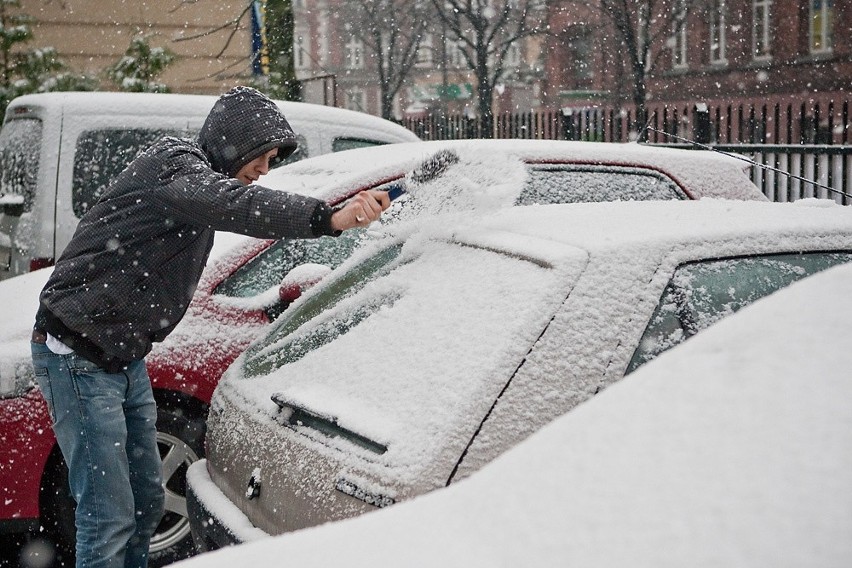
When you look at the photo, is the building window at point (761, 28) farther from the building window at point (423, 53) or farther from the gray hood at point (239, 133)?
the gray hood at point (239, 133)

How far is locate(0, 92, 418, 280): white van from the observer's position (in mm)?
5902

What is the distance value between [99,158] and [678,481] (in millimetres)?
5488

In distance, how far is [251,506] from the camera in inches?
109

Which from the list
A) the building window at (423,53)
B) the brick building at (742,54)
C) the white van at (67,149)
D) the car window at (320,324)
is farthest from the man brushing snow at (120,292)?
the brick building at (742,54)

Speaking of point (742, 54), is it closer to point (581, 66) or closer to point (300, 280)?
point (581, 66)

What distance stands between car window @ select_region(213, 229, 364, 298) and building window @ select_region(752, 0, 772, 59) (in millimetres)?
25933

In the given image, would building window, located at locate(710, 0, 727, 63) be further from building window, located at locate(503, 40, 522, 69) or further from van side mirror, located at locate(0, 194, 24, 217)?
van side mirror, located at locate(0, 194, 24, 217)

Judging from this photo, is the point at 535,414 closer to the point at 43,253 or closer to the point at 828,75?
the point at 43,253

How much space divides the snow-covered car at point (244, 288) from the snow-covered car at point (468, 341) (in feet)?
1.56

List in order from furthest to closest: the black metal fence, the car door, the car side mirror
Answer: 1. the black metal fence
2. the car side mirror
3. the car door

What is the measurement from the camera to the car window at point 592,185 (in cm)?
432

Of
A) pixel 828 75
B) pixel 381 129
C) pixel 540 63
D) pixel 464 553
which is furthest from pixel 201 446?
pixel 540 63

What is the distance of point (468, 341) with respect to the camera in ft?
7.83

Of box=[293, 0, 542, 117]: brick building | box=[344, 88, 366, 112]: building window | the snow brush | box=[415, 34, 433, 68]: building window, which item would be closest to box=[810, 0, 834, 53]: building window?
box=[415, 34, 433, 68]: building window
